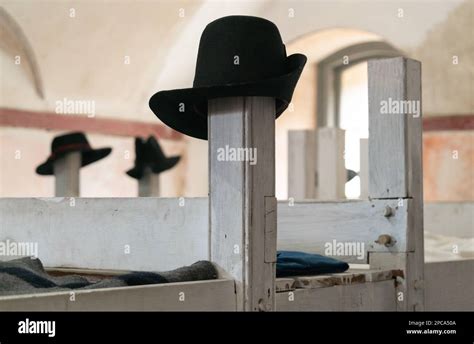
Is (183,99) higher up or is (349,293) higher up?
(183,99)

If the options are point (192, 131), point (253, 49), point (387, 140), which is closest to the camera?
point (253, 49)

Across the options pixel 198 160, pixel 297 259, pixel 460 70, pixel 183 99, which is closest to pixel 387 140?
pixel 297 259

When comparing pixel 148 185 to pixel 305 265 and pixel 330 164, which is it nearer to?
pixel 330 164

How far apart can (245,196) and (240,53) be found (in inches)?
12.5

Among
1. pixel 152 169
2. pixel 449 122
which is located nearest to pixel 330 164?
pixel 152 169

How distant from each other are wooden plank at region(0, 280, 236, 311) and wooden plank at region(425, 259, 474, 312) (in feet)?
2.56

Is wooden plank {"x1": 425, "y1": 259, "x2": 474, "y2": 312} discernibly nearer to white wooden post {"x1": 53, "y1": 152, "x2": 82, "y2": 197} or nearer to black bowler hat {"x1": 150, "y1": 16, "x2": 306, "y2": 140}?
black bowler hat {"x1": 150, "y1": 16, "x2": 306, "y2": 140}

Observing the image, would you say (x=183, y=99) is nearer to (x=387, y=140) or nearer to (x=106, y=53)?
(x=387, y=140)

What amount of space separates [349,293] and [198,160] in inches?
250

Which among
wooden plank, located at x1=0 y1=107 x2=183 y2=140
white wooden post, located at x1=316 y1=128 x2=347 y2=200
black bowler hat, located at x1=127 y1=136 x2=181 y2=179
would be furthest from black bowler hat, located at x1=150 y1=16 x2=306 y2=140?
wooden plank, located at x1=0 y1=107 x2=183 y2=140

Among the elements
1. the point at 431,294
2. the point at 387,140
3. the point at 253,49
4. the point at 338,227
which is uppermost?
the point at 253,49

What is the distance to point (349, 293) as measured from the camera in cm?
222

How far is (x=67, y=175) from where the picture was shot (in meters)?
4.18

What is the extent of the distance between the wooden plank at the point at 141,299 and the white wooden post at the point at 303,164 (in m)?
2.49
